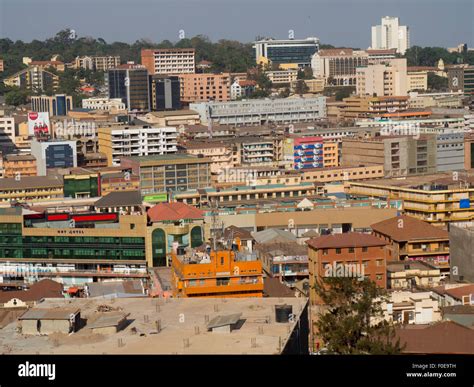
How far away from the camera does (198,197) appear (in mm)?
11492

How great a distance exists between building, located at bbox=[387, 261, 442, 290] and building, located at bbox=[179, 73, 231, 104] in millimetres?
17339

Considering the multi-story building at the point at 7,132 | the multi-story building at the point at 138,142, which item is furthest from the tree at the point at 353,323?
the multi-story building at the point at 7,132

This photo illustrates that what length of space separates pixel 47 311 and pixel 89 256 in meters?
5.03

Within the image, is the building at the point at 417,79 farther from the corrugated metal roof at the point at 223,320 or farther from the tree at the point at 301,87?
the corrugated metal roof at the point at 223,320

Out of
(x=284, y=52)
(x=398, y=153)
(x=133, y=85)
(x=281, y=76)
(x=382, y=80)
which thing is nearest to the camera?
(x=398, y=153)

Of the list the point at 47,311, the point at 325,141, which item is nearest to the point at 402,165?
the point at 325,141

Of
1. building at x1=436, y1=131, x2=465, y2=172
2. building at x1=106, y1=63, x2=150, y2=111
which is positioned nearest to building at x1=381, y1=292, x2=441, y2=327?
building at x1=436, y1=131, x2=465, y2=172

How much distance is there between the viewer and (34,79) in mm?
24375

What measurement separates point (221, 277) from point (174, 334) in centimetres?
234

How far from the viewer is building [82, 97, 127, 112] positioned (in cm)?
2184

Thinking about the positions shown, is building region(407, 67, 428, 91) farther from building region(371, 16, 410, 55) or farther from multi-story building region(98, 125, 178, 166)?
multi-story building region(98, 125, 178, 166)

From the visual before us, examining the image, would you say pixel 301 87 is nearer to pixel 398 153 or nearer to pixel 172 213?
pixel 398 153

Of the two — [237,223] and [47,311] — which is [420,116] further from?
[47,311]

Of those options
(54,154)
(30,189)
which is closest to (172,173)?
(30,189)
